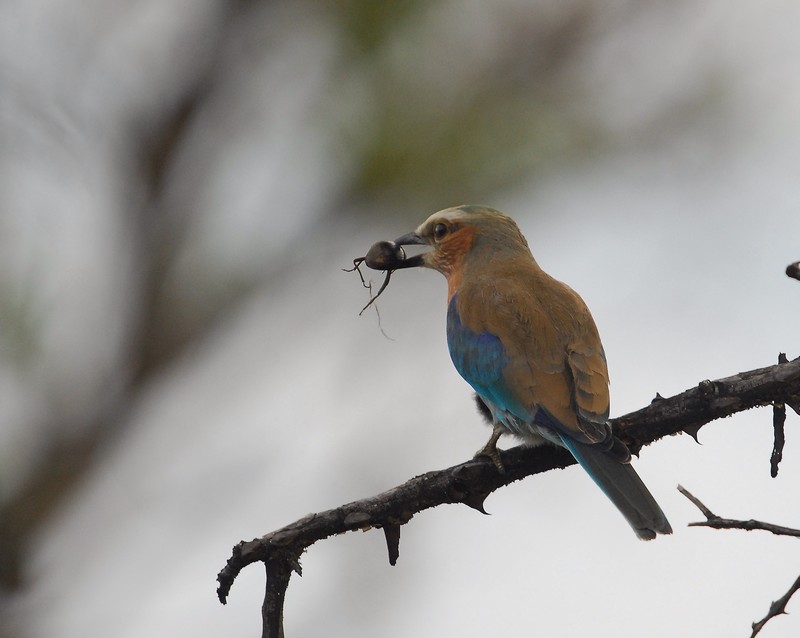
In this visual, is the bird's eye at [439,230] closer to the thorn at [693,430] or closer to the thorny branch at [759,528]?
the thorn at [693,430]

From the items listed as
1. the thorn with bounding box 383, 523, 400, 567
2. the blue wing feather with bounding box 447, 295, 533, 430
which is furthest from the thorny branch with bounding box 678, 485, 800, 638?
the blue wing feather with bounding box 447, 295, 533, 430

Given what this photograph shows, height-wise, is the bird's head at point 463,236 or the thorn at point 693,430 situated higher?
the bird's head at point 463,236

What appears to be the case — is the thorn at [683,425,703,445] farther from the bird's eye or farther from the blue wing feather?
the bird's eye

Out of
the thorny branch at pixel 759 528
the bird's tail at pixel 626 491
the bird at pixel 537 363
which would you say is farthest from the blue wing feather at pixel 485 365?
the thorny branch at pixel 759 528

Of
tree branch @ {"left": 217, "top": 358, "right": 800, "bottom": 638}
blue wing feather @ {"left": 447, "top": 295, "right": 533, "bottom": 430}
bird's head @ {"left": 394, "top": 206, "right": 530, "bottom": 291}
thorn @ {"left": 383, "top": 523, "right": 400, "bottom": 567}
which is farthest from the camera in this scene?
bird's head @ {"left": 394, "top": 206, "right": 530, "bottom": 291}

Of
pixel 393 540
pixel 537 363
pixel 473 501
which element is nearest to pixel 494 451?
pixel 537 363

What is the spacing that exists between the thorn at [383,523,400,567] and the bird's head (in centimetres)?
203

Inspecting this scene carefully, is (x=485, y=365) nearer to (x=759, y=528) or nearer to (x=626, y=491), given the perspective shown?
(x=626, y=491)

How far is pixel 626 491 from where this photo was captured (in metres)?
3.04

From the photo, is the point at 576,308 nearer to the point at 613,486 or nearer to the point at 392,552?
the point at 613,486

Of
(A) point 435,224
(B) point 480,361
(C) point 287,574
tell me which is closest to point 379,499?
(C) point 287,574

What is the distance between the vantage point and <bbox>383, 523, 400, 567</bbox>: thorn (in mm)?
2486

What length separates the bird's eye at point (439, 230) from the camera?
4621 mm

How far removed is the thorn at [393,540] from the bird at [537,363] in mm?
579
